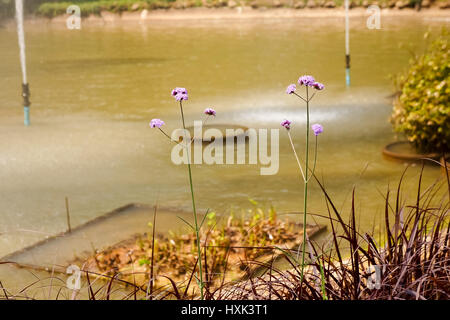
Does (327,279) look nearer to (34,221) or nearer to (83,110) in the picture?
(34,221)

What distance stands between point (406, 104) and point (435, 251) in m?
4.81

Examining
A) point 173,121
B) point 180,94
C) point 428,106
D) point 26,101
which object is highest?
point 180,94

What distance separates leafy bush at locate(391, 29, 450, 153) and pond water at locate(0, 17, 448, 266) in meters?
0.32

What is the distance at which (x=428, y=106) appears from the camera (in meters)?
7.44

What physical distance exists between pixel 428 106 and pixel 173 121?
13.2 ft

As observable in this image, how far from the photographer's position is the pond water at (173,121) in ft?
22.8

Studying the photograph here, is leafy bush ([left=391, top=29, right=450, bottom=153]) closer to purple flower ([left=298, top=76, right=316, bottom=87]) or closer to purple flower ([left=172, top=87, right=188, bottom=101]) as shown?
purple flower ([left=298, top=76, right=316, bottom=87])

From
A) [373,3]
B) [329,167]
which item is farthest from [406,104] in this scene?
[373,3]

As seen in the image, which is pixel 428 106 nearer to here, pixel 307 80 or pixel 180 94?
pixel 307 80

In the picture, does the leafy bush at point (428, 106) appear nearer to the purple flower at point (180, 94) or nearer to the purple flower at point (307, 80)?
the purple flower at point (307, 80)

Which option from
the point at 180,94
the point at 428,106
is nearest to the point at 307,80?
the point at 180,94

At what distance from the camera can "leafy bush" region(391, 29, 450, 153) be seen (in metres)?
7.37

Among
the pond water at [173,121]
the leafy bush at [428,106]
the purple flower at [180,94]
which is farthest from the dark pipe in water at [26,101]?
the purple flower at [180,94]

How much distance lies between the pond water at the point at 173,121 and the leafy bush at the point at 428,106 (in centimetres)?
32
